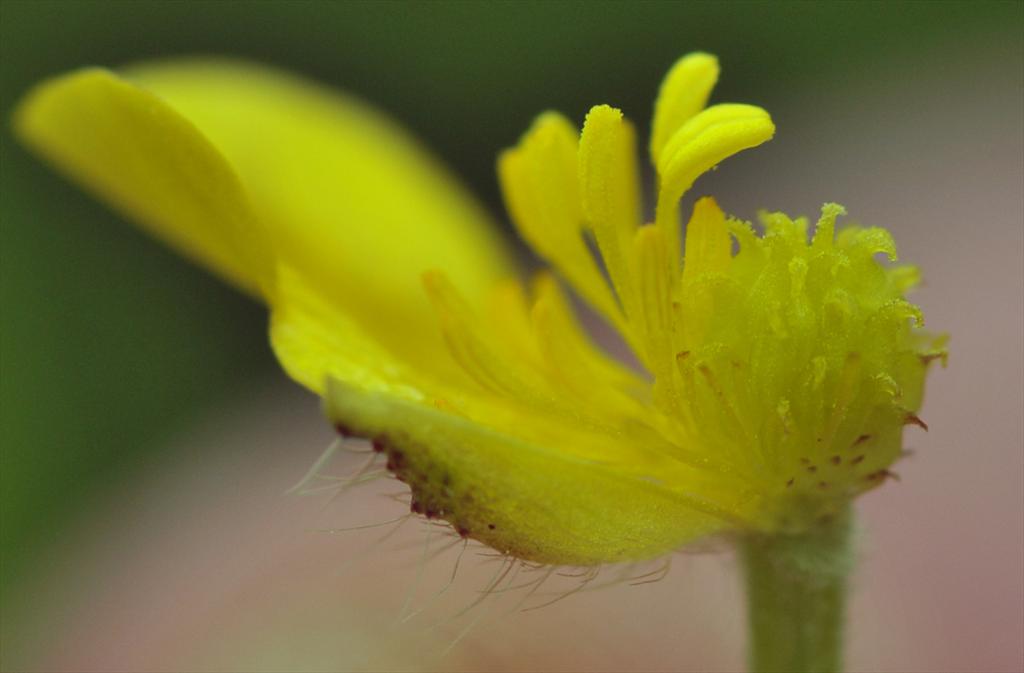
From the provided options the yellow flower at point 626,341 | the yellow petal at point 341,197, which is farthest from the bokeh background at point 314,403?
the yellow flower at point 626,341

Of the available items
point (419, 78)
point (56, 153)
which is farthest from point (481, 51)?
point (56, 153)

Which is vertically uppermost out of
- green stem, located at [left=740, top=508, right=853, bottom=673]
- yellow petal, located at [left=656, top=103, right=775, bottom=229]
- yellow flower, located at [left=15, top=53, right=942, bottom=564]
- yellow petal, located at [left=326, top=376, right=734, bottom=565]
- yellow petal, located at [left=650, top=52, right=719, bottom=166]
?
yellow petal, located at [left=650, top=52, right=719, bottom=166]

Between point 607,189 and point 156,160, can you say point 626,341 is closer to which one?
point 607,189

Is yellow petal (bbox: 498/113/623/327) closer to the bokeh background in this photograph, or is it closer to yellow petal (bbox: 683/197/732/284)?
yellow petal (bbox: 683/197/732/284)

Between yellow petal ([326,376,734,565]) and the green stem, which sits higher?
yellow petal ([326,376,734,565])

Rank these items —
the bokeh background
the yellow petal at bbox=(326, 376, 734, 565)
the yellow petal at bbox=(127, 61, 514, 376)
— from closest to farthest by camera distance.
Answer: the yellow petal at bbox=(326, 376, 734, 565) < the yellow petal at bbox=(127, 61, 514, 376) < the bokeh background

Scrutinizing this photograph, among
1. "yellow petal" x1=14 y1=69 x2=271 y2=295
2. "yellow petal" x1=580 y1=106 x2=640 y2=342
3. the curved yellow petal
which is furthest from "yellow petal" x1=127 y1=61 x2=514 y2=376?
"yellow petal" x1=580 y1=106 x2=640 y2=342

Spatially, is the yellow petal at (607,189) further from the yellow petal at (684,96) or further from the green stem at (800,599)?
the green stem at (800,599)
